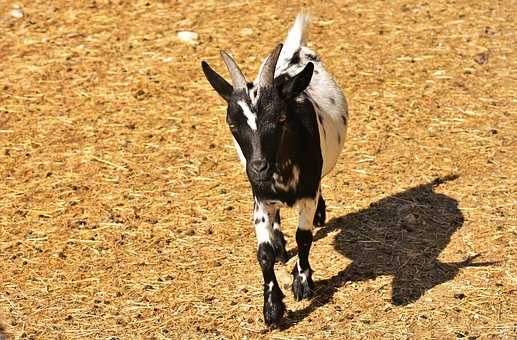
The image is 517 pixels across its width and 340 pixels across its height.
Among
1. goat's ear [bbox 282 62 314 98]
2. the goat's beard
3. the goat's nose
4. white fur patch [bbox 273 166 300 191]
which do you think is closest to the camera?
the goat's nose

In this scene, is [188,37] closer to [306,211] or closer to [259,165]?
[306,211]

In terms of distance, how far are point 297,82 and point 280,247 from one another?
2.14 m

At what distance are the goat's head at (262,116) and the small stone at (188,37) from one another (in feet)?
20.5

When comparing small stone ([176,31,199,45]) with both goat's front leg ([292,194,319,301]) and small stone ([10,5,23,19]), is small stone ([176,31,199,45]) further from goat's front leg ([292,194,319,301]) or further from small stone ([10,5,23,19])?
goat's front leg ([292,194,319,301])

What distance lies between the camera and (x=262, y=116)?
7.48 meters

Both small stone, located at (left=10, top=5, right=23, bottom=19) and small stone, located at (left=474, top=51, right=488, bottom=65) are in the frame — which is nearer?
small stone, located at (left=474, top=51, right=488, bottom=65)

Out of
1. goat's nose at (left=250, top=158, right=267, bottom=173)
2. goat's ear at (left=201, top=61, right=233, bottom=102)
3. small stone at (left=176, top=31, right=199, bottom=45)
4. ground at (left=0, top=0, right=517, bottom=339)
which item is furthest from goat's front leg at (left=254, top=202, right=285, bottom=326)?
small stone at (left=176, top=31, right=199, bottom=45)

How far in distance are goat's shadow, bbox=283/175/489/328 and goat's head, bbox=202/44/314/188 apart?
1621 mm

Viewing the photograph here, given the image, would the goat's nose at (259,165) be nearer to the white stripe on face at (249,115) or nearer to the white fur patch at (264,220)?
the white stripe on face at (249,115)

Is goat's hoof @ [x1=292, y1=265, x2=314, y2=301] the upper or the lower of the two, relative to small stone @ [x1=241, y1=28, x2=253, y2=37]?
upper

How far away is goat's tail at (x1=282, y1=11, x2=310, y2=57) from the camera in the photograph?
934 cm

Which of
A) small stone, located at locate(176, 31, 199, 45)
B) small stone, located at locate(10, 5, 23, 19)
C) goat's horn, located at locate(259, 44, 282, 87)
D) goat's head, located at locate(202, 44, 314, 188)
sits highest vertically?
goat's horn, located at locate(259, 44, 282, 87)

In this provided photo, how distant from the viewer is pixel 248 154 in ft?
24.6

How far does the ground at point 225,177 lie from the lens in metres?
8.45
